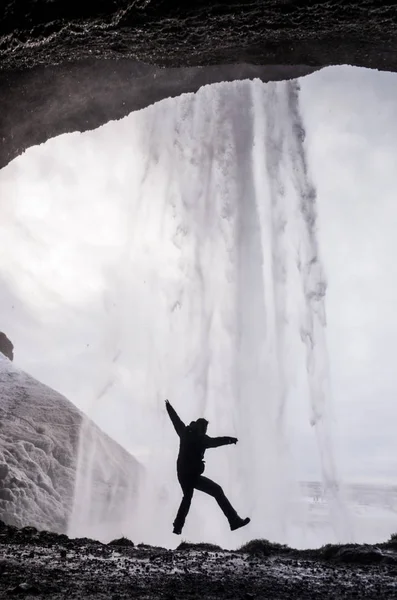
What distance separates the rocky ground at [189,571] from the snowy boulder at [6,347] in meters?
28.5

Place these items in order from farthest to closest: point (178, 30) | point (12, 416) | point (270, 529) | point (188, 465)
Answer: point (12, 416)
point (270, 529)
point (188, 465)
point (178, 30)

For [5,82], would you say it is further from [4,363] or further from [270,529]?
[4,363]

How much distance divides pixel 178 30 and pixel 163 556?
6.70 metres

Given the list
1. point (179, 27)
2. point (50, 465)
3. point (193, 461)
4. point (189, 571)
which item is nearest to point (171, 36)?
point (179, 27)

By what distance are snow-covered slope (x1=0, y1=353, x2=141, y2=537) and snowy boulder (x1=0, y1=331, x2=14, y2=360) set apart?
106cm

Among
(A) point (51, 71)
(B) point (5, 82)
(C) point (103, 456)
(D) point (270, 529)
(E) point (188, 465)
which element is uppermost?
(A) point (51, 71)

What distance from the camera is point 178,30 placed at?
18.0 feet

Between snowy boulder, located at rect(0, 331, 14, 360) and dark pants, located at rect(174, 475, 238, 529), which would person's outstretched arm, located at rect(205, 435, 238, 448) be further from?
snowy boulder, located at rect(0, 331, 14, 360)

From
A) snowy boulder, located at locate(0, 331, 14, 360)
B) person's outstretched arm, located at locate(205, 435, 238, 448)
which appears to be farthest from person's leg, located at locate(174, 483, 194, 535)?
snowy boulder, located at locate(0, 331, 14, 360)

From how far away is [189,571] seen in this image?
431cm

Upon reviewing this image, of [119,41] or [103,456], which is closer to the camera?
[119,41]

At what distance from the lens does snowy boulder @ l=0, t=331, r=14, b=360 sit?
106 feet

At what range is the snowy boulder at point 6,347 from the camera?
106 feet

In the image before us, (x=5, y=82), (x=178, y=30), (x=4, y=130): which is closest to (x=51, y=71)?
(x=5, y=82)
